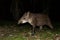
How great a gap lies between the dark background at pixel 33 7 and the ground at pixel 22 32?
1.34 metres

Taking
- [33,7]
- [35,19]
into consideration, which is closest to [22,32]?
[35,19]

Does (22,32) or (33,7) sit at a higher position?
(33,7)

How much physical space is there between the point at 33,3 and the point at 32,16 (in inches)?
129

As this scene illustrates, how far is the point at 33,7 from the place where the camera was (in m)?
13.7

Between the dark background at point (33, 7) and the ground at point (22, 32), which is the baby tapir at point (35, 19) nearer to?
the ground at point (22, 32)

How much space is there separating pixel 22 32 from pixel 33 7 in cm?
339

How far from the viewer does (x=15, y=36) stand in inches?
395

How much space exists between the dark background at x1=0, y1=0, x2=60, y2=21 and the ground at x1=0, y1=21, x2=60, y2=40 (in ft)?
4.39

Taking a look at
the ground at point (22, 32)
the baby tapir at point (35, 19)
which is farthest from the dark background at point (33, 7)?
the baby tapir at point (35, 19)

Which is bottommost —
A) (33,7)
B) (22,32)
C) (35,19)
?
(22,32)

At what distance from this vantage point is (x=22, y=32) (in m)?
10.5

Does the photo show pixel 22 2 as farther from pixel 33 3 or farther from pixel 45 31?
pixel 45 31

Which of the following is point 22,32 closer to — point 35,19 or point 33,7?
point 35,19

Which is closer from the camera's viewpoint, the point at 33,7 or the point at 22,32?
the point at 22,32
